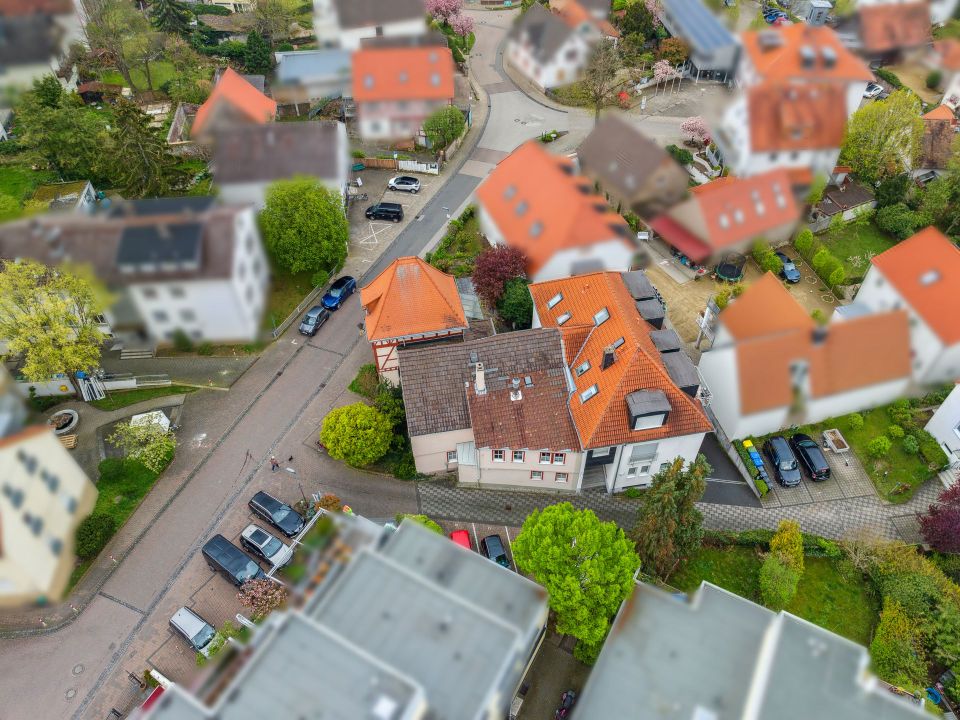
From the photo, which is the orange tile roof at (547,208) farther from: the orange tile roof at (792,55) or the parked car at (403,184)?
the parked car at (403,184)

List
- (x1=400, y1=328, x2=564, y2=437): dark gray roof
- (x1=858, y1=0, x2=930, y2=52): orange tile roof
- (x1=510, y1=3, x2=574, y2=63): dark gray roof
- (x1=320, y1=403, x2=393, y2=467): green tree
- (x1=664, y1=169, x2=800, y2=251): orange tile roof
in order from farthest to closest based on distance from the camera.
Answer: (x1=320, y1=403, x2=393, y2=467): green tree → (x1=400, y1=328, x2=564, y2=437): dark gray roof → (x1=510, y1=3, x2=574, y2=63): dark gray roof → (x1=858, y1=0, x2=930, y2=52): orange tile roof → (x1=664, y1=169, x2=800, y2=251): orange tile roof

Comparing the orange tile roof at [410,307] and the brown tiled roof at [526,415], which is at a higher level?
the orange tile roof at [410,307]

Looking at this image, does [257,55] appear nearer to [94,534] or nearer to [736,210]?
[94,534]

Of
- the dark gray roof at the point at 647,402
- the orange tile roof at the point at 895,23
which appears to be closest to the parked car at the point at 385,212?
the dark gray roof at the point at 647,402

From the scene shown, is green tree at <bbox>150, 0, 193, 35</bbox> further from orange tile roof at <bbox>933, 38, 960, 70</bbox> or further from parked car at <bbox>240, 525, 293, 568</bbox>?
orange tile roof at <bbox>933, 38, 960, 70</bbox>

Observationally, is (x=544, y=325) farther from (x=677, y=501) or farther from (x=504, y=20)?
(x=504, y=20)

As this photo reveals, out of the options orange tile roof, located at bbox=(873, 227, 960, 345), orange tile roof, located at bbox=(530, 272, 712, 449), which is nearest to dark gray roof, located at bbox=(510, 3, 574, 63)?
orange tile roof, located at bbox=(873, 227, 960, 345)

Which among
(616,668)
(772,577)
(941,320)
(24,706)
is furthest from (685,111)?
(24,706)

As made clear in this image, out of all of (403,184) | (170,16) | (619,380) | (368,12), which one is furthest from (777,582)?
(170,16)
